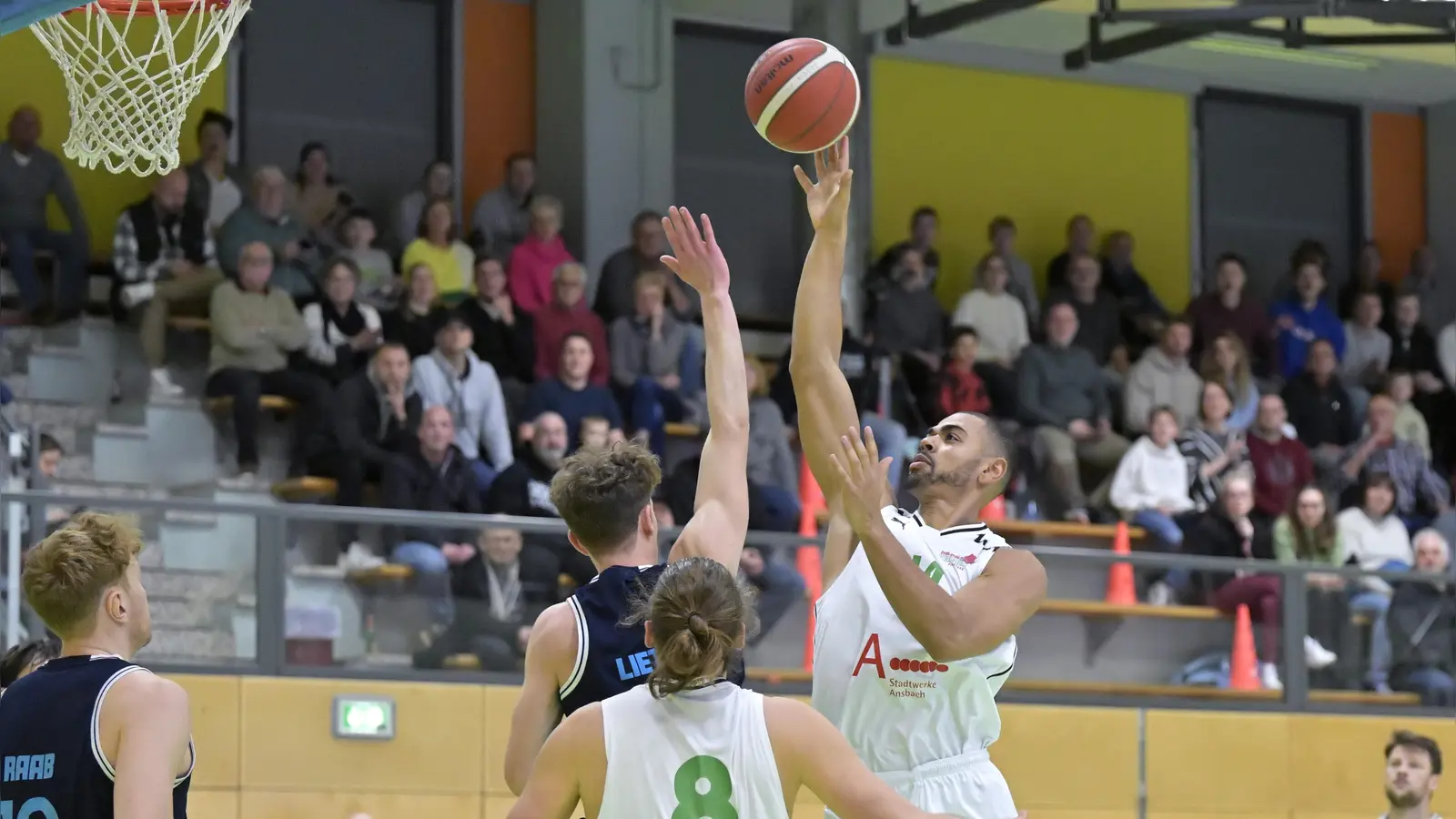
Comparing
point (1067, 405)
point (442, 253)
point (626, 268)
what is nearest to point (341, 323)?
point (442, 253)

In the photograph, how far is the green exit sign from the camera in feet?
31.1

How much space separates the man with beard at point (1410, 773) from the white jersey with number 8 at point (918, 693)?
4.15 metres

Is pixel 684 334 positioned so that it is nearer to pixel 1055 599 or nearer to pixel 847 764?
pixel 1055 599

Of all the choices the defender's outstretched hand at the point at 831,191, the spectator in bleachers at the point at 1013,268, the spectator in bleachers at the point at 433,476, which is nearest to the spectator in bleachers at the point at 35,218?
the spectator in bleachers at the point at 433,476

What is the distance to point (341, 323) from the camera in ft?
38.8

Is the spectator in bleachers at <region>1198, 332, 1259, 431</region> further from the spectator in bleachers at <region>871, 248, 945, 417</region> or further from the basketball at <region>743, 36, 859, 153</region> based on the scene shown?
the basketball at <region>743, 36, 859, 153</region>

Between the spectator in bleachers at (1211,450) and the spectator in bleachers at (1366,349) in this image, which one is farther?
the spectator in bleachers at (1366,349)

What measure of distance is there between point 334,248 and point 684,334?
6.85 feet

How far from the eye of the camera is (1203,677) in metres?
11.4

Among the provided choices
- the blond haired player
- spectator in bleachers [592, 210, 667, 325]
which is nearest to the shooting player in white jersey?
the blond haired player

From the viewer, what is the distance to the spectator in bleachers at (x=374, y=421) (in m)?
10.7

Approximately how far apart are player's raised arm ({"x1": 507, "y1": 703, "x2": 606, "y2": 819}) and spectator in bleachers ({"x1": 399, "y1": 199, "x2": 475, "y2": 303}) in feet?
29.6

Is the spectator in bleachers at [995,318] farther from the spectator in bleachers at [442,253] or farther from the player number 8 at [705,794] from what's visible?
the player number 8 at [705,794]

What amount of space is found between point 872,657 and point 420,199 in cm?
882
